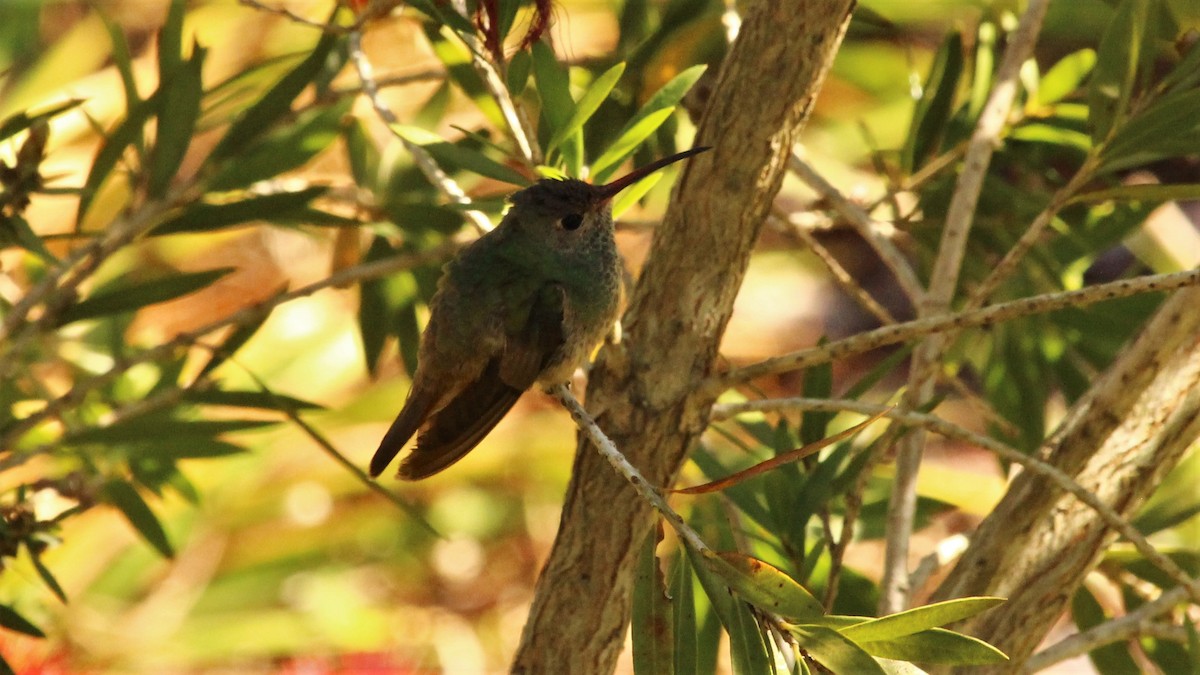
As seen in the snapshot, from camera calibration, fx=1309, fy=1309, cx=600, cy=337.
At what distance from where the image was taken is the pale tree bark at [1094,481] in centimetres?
133

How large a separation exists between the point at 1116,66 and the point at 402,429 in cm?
86

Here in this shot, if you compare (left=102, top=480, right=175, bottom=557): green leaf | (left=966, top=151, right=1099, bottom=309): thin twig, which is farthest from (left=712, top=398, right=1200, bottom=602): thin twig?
(left=102, top=480, right=175, bottom=557): green leaf

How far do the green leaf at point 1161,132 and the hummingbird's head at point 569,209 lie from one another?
461mm

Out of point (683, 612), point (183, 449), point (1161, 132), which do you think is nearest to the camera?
point (683, 612)

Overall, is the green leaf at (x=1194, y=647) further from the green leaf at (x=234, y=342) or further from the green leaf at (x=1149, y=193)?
the green leaf at (x=234, y=342)

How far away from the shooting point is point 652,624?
103 cm

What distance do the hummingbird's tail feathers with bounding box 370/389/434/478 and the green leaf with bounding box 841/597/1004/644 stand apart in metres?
0.61

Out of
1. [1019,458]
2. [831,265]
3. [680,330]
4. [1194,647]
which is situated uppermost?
[831,265]

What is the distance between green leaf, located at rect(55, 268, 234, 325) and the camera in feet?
5.43

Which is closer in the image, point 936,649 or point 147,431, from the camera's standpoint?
point 936,649

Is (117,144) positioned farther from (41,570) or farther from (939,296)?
(939,296)

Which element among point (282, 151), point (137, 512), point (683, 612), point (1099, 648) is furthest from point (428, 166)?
point (1099, 648)

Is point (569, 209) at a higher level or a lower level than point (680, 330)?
higher

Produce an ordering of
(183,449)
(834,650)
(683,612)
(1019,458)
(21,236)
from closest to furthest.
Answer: (834,650) < (683,612) < (1019,458) < (21,236) < (183,449)
